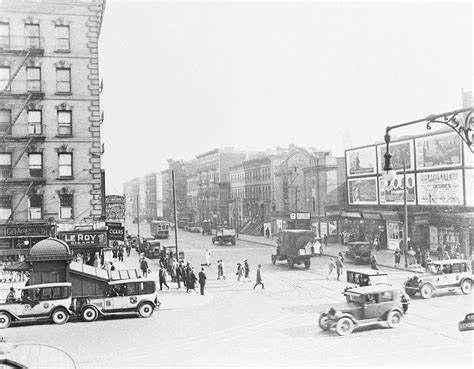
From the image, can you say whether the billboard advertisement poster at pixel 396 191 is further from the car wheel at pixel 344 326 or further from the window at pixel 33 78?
the window at pixel 33 78

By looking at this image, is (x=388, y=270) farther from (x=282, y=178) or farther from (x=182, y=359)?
(x=182, y=359)

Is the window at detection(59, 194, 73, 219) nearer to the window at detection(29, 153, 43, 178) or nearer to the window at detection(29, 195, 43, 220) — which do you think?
the window at detection(29, 195, 43, 220)

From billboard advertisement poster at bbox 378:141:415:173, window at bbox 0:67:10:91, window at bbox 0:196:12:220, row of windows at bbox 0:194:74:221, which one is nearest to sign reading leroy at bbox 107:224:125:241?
row of windows at bbox 0:194:74:221

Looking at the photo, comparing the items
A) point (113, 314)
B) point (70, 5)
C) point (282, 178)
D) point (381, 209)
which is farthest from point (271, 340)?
point (282, 178)

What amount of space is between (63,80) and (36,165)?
3342mm

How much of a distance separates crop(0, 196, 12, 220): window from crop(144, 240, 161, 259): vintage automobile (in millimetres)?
21127

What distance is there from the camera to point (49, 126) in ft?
64.8

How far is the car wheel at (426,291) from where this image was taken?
824 inches

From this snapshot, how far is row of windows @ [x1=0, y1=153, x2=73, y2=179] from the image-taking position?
1873 centimetres

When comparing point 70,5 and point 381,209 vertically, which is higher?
point 70,5

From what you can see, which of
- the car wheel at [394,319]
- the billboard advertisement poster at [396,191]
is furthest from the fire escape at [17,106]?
the billboard advertisement poster at [396,191]

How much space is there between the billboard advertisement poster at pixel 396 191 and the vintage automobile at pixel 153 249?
16439mm

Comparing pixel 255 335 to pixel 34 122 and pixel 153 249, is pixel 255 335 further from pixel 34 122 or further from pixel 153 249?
pixel 153 249

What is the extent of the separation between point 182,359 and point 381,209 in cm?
2584
